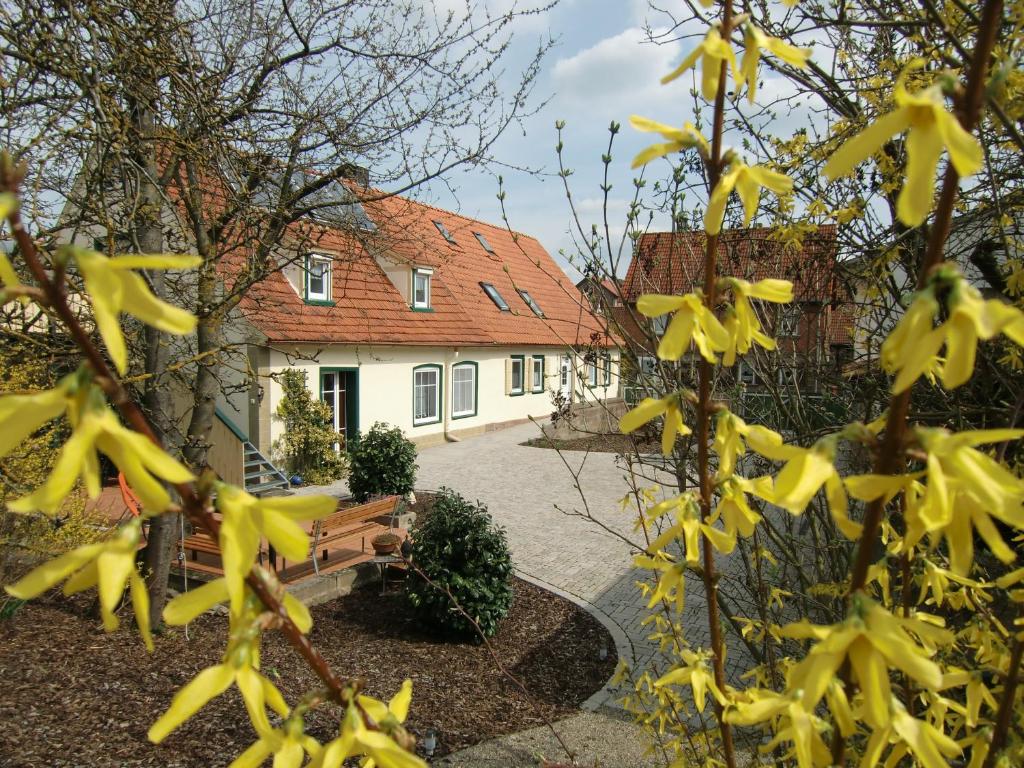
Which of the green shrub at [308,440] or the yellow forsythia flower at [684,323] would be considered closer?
the yellow forsythia flower at [684,323]

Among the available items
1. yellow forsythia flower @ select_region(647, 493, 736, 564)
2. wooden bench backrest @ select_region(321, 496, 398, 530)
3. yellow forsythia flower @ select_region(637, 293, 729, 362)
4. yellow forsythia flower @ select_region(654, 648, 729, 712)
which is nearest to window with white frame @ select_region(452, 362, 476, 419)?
wooden bench backrest @ select_region(321, 496, 398, 530)

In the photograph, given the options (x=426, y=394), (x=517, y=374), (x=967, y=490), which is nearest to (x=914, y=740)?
(x=967, y=490)

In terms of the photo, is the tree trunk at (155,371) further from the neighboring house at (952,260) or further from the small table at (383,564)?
the neighboring house at (952,260)

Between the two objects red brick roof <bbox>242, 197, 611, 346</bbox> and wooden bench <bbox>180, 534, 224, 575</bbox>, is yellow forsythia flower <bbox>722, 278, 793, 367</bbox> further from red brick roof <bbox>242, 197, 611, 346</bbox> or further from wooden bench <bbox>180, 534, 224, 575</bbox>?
wooden bench <bbox>180, 534, 224, 575</bbox>

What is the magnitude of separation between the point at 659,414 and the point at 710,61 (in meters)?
0.53

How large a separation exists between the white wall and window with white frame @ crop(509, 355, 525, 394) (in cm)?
16

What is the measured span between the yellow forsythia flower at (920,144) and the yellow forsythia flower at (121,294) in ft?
2.30

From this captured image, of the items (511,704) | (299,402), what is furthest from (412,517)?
(511,704)

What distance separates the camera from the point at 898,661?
2.33 ft

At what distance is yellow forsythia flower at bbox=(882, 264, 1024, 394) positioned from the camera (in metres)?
0.65

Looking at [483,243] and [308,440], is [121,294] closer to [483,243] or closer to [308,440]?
[308,440]

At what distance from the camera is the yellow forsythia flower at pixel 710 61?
900mm

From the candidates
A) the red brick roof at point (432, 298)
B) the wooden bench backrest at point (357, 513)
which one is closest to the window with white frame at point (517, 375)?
the red brick roof at point (432, 298)

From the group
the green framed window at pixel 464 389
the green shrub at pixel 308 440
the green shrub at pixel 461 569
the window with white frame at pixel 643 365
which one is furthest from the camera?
the green framed window at pixel 464 389
